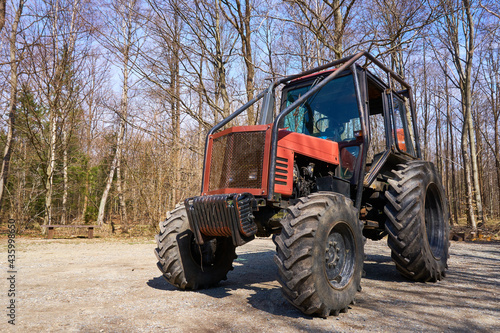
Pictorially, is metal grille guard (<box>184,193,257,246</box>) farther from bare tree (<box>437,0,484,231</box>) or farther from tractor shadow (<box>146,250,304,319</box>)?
bare tree (<box>437,0,484,231</box>)

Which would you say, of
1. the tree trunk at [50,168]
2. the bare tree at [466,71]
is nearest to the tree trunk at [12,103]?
the tree trunk at [50,168]

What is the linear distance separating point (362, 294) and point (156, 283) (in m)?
2.73

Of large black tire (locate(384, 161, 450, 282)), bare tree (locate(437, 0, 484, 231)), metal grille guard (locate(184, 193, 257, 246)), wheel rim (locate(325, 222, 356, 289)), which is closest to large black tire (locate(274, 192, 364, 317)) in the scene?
wheel rim (locate(325, 222, 356, 289))

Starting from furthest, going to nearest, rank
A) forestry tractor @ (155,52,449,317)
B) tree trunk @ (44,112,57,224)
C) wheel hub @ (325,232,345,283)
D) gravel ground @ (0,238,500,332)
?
tree trunk @ (44,112,57,224)
wheel hub @ (325,232,345,283)
forestry tractor @ (155,52,449,317)
gravel ground @ (0,238,500,332)

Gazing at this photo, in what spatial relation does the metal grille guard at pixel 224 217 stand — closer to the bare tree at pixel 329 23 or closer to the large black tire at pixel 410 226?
the large black tire at pixel 410 226

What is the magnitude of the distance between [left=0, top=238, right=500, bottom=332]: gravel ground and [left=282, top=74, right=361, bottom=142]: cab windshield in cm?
216

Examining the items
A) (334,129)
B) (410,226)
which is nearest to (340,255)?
(410,226)

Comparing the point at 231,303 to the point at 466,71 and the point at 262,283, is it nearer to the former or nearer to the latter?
the point at 262,283

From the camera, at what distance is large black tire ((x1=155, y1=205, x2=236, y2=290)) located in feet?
13.5

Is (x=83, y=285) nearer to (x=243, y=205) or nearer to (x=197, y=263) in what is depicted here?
(x=197, y=263)

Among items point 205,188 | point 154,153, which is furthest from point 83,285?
point 154,153

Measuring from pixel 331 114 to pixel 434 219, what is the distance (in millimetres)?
2642

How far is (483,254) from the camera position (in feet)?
25.3

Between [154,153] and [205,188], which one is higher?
[154,153]
